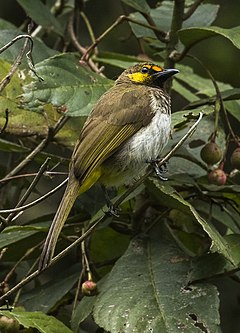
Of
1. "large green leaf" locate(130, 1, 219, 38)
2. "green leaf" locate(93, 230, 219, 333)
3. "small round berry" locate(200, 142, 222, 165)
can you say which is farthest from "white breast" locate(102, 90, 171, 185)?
"large green leaf" locate(130, 1, 219, 38)

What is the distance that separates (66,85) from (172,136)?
454 mm

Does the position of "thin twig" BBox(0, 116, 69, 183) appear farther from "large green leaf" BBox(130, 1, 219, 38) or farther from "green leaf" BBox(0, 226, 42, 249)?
"large green leaf" BBox(130, 1, 219, 38)

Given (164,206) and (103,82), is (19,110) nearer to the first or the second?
(103,82)

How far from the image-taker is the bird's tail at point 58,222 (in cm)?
207

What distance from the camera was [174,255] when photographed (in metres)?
2.54

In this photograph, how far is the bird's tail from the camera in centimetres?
207

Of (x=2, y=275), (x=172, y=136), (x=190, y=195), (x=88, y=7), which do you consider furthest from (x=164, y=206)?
(x=88, y=7)

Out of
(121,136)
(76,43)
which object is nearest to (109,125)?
(121,136)

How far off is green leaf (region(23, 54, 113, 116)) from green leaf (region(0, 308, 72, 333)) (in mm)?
568

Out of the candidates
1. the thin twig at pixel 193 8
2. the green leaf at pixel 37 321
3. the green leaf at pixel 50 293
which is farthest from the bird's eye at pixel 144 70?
the green leaf at pixel 37 321

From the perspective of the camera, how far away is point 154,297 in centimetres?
233

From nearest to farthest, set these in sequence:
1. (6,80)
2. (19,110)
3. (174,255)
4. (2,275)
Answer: (6,80) → (174,255) → (19,110) → (2,275)

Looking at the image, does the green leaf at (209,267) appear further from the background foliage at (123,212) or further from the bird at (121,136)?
the bird at (121,136)

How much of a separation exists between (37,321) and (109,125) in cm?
65
